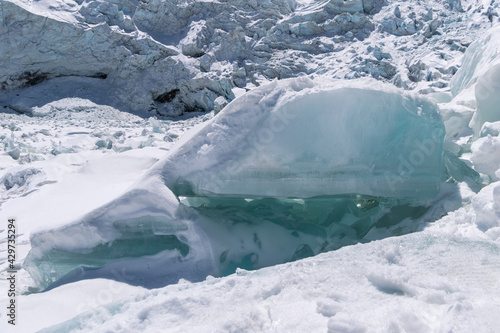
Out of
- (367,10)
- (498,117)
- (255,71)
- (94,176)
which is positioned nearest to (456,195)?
(498,117)

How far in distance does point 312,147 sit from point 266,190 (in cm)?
39

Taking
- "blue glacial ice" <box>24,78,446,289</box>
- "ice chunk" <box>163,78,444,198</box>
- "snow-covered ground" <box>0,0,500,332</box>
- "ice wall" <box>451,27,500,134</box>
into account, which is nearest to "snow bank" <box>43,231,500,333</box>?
"snow-covered ground" <box>0,0,500,332</box>

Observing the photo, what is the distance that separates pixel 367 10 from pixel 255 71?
195 inches

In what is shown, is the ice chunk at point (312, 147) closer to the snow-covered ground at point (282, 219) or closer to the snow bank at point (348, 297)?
the snow-covered ground at point (282, 219)

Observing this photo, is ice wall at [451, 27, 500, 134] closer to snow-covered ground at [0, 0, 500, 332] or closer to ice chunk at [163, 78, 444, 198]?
snow-covered ground at [0, 0, 500, 332]

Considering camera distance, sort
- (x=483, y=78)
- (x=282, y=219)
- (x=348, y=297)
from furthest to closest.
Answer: (x=483, y=78) < (x=282, y=219) < (x=348, y=297)

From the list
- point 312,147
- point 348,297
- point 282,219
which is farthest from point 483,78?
point 348,297

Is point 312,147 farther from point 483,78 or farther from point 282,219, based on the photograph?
point 483,78

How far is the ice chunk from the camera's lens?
2.19m

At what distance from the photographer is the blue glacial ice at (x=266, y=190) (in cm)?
200

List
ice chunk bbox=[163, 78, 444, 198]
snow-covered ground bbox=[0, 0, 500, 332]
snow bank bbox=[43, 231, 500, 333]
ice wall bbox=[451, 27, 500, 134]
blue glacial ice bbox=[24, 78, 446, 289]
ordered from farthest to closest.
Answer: ice wall bbox=[451, 27, 500, 134] < ice chunk bbox=[163, 78, 444, 198] < blue glacial ice bbox=[24, 78, 446, 289] < snow-covered ground bbox=[0, 0, 500, 332] < snow bank bbox=[43, 231, 500, 333]

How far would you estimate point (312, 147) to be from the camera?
7.48ft

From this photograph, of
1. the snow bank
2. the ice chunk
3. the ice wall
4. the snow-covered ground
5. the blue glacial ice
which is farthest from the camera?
the ice wall

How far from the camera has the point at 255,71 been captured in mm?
12102
